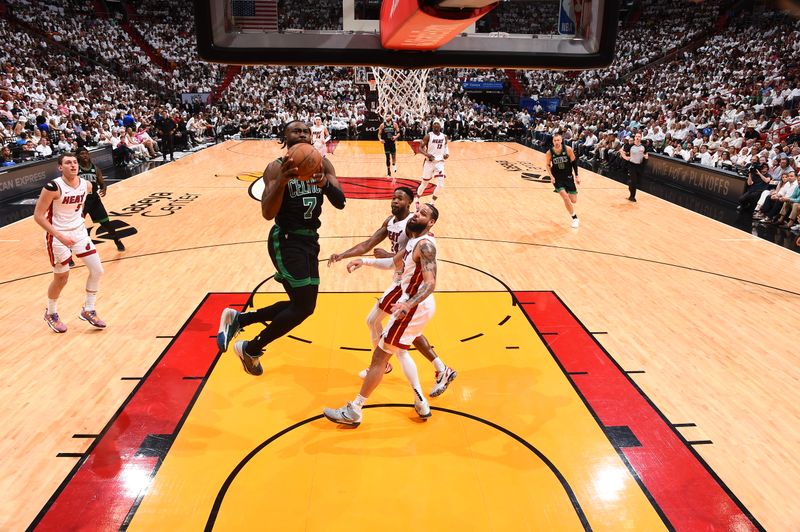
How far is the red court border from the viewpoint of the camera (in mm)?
3346

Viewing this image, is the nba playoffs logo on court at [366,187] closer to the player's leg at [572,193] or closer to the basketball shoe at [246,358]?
the player's leg at [572,193]

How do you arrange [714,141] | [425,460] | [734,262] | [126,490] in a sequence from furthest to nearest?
[714,141] → [734,262] → [425,460] → [126,490]

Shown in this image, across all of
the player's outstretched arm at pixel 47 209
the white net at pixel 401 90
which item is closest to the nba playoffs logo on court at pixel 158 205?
the player's outstretched arm at pixel 47 209

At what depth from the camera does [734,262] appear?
27.4 ft

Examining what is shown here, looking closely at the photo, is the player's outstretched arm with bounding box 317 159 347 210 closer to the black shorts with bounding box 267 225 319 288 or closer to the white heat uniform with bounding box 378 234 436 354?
the black shorts with bounding box 267 225 319 288

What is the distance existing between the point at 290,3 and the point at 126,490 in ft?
11.2

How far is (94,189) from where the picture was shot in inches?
307

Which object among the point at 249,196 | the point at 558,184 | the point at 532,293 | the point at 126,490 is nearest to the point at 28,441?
the point at 126,490

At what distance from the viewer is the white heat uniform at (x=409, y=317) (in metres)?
3.86

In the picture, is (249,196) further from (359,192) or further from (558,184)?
(558,184)

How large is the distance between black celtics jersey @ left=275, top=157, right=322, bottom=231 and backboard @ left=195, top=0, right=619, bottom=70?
831 millimetres

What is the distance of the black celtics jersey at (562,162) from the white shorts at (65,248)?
24.0 feet

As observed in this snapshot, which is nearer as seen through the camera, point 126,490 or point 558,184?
point 126,490

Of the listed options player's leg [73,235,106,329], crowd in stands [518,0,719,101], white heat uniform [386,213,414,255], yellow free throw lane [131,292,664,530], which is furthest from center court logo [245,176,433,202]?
crowd in stands [518,0,719,101]
